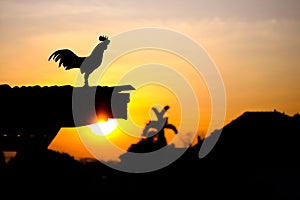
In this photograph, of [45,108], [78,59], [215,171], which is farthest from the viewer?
[215,171]

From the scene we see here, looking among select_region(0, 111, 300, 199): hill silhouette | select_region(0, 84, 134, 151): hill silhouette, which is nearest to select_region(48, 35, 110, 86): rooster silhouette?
select_region(0, 111, 300, 199): hill silhouette

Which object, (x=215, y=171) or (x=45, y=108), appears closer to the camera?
(x=45, y=108)

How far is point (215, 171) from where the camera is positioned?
14.9 metres

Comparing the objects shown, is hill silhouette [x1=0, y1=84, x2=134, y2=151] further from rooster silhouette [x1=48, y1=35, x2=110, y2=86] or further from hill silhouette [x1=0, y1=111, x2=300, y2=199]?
rooster silhouette [x1=48, y1=35, x2=110, y2=86]

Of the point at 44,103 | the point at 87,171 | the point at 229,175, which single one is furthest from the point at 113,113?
the point at 229,175

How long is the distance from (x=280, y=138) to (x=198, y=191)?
27.1ft

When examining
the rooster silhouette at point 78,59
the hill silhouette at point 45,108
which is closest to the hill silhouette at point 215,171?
the hill silhouette at point 45,108

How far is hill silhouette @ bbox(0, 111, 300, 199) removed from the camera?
935cm

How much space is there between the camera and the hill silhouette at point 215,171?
9.35m

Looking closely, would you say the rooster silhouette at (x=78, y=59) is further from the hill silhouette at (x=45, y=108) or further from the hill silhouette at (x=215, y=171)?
the hill silhouette at (x=45, y=108)

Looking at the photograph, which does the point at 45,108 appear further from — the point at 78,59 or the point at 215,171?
the point at 215,171

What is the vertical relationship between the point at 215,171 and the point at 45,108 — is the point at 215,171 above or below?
above

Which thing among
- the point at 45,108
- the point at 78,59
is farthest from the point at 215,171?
the point at 45,108

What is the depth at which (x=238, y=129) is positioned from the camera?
2181 centimetres
